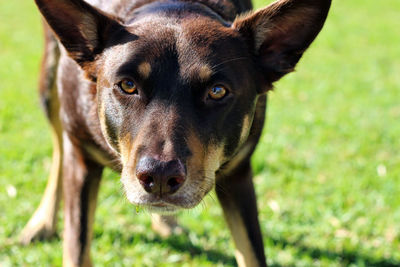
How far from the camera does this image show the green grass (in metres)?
4.60

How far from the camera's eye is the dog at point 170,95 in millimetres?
2932

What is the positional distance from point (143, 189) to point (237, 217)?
43.9 inches

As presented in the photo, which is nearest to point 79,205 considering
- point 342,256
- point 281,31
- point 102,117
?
point 102,117

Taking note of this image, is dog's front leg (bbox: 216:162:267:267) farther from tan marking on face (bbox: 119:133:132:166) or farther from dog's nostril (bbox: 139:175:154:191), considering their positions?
dog's nostril (bbox: 139:175:154:191)

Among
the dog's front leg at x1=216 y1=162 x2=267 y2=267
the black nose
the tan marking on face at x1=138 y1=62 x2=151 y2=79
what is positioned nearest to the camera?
the black nose

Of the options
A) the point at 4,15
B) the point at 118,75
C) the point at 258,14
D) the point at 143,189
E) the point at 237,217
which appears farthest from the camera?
the point at 4,15

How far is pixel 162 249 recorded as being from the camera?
15.2ft

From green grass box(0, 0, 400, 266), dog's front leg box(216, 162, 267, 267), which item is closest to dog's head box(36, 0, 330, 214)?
dog's front leg box(216, 162, 267, 267)

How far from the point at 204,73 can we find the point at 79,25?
35.1 inches

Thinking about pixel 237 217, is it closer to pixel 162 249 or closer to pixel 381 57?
pixel 162 249

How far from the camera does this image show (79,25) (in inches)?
136

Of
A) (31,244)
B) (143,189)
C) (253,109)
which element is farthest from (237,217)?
(31,244)

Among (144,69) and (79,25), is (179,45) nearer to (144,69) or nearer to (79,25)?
(144,69)

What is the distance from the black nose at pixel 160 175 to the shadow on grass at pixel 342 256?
7.05ft
